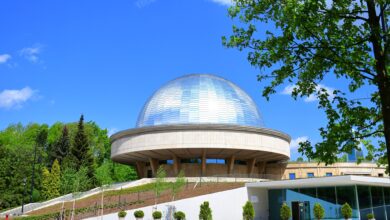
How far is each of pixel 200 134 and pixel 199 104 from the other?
6.36m

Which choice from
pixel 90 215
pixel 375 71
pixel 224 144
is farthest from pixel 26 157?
pixel 375 71

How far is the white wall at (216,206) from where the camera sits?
3044 centimetres

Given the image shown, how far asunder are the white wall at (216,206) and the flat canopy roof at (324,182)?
1.81 metres

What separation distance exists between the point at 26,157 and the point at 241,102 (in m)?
36.8

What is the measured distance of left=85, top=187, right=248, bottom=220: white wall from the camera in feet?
99.9

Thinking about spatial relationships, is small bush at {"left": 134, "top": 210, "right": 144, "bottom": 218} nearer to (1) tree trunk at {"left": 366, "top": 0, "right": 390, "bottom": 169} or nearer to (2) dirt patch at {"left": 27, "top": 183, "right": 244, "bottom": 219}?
(2) dirt patch at {"left": 27, "top": 183, "right": 244, "bottom": 219}

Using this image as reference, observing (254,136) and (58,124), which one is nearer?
(254,136)

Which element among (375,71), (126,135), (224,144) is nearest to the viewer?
(375,71)

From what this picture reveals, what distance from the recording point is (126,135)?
54219 millimetres

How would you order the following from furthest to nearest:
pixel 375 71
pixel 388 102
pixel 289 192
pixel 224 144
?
pixel 224 144 < pixel 289 192 < pixel 375 71 < pixel 388 102

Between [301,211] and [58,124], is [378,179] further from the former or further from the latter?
[58,124]

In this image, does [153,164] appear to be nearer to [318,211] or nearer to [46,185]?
[46,185]

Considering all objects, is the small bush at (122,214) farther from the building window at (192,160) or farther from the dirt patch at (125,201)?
the building window at (192,160)

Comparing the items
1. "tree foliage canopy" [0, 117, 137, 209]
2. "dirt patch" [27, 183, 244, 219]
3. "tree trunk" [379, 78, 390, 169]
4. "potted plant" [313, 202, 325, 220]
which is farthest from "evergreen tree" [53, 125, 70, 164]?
"tree trunk" [379, 78, 390, 169]
